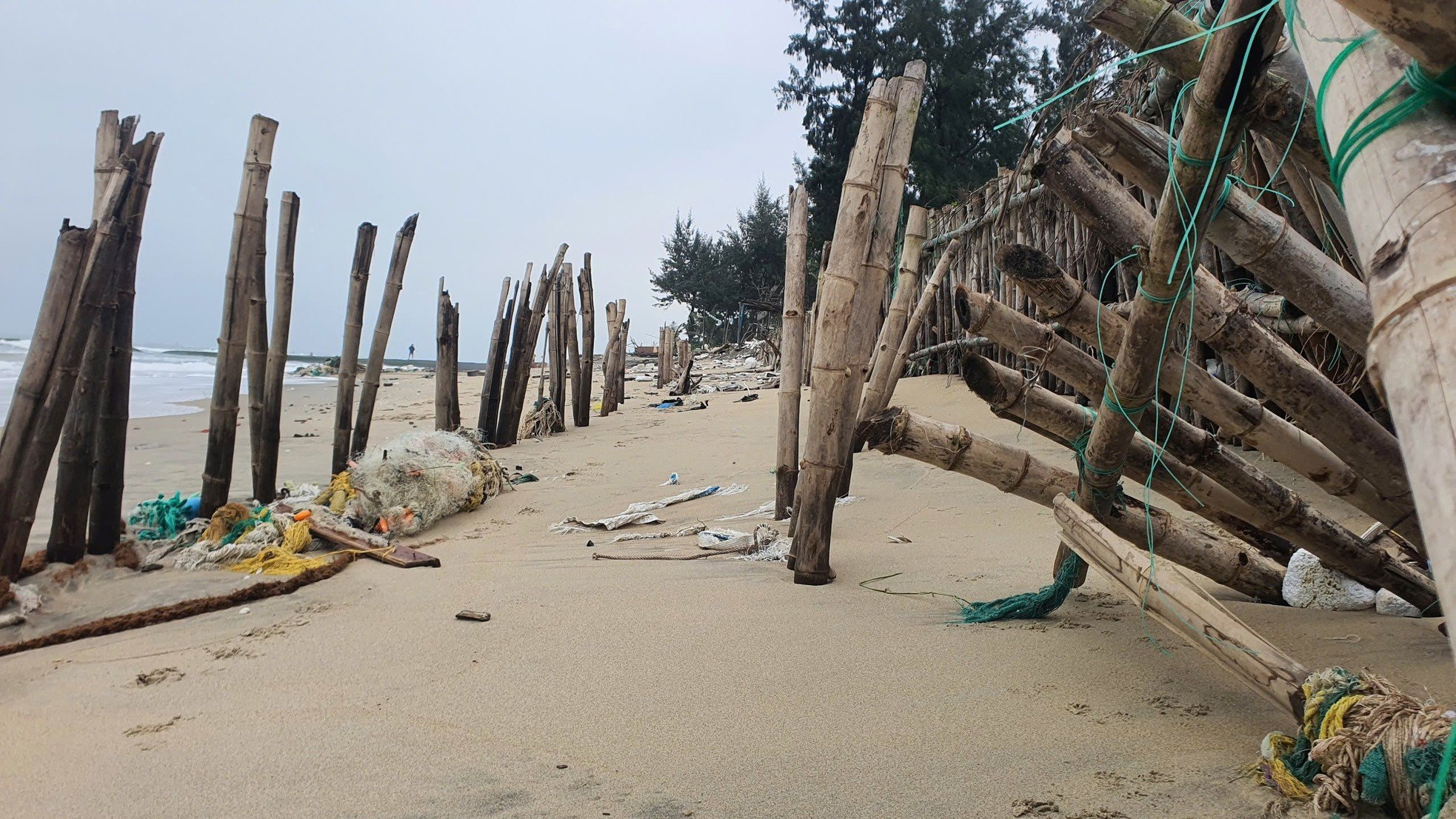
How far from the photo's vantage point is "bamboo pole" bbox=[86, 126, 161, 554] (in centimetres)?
465

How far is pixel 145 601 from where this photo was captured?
4.13m

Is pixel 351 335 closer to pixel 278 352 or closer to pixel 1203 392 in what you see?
pixel 278 352

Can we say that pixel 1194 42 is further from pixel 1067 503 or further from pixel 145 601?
pixel 145 601

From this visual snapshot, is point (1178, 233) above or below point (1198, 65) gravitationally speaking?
below

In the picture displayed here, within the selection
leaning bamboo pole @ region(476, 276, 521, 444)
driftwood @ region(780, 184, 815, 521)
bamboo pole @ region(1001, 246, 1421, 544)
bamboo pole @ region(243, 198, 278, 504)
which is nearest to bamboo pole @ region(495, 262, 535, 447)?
leaning bamboo pole @ region(476, 276, 521, 444)

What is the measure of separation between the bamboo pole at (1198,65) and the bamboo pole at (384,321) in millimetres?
6730

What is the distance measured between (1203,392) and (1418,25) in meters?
1.85

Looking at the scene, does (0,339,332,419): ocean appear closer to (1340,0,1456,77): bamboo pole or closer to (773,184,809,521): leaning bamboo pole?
(773,184,809,521): leaning bamboo pole

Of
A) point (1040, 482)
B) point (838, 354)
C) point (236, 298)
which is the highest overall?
point (236, 298)

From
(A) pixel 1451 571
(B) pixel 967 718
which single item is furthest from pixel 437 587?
(A) pixel 1451 571

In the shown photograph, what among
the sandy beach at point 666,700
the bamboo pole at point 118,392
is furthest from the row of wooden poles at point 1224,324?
the bamboo pole at point 118,392

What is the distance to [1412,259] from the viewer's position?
988 mm

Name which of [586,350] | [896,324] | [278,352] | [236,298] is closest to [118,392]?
[236,298]

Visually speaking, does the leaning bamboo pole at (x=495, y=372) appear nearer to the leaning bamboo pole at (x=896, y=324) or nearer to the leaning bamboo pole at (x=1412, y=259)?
the leaning bamboo pole at (x=896, y=324)
